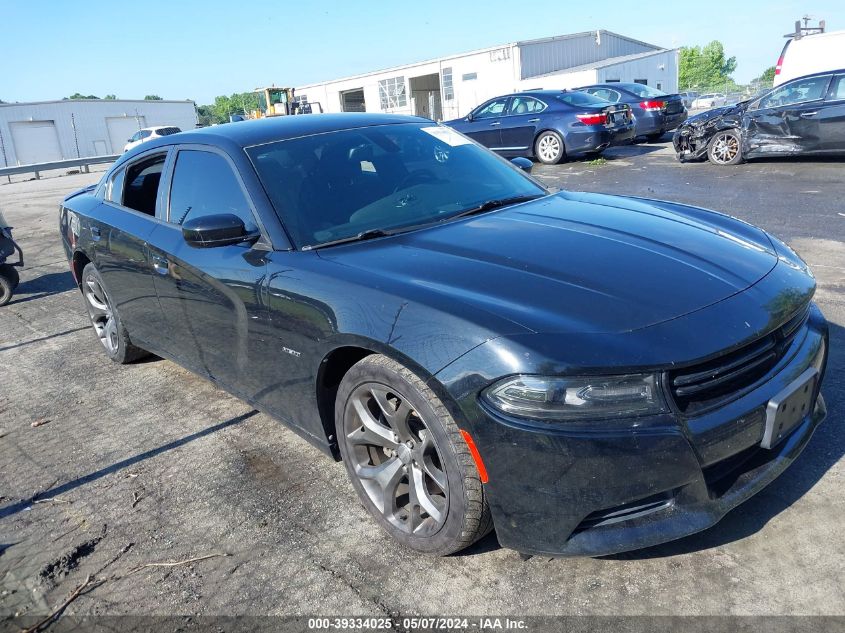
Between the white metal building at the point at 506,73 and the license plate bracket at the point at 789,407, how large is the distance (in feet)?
96.1

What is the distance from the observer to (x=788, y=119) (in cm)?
1130

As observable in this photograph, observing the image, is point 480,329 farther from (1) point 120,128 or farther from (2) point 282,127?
(1) point 120,128

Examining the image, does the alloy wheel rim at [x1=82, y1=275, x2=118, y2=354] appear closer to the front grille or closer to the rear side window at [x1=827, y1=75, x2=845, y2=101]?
the front grille

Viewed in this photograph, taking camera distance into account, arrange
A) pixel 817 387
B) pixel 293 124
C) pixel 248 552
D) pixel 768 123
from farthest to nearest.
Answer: pixel 768 123, pixel 293 124, pixel 248 552, pixel 817 387

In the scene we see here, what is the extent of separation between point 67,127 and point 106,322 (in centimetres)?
5221

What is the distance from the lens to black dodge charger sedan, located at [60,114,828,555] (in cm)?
217

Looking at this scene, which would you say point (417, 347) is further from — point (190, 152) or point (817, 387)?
point (190, 152)

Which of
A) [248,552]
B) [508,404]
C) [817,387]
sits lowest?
[248,552]

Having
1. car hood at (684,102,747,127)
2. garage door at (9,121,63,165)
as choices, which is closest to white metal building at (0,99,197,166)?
garage door at (9,121,63,165)

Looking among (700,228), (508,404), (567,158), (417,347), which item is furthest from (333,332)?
(567,158)

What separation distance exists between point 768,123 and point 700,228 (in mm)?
9825

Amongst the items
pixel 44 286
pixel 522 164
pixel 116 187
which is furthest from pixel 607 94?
pixel 116 187

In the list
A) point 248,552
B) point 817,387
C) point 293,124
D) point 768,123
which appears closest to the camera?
point 817,387

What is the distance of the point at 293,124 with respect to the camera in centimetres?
383
